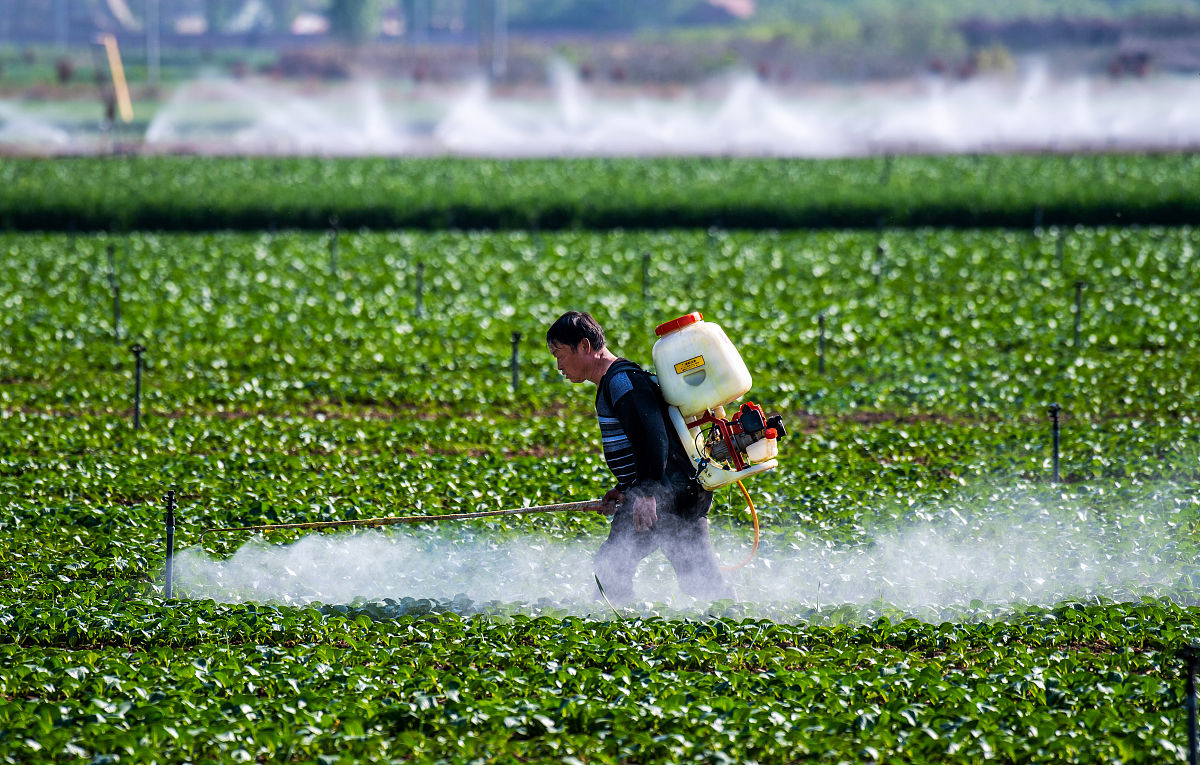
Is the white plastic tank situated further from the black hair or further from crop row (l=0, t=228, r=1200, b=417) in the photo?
crop row (l=0, t=228, r=1200, b=417)

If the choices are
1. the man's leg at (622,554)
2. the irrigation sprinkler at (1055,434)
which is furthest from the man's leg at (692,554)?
the irrigation sprinkler at (1055,434)

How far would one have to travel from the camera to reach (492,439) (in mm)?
13875

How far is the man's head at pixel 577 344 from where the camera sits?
7609 mm

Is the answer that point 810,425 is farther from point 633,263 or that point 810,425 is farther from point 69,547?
point 633,263

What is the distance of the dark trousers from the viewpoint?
7949 mm

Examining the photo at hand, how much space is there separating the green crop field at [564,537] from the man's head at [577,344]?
1649mm

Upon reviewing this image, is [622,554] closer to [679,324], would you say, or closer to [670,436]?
[670,436]

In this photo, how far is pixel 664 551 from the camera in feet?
26.4

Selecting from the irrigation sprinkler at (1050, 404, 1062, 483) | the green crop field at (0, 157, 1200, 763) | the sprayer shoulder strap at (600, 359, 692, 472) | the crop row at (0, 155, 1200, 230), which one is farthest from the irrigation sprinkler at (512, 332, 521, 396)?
the crop row at (0, 155, 1200, 230)

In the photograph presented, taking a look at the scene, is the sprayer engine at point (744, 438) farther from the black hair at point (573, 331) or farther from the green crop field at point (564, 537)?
the green crop field at point (564, 537)

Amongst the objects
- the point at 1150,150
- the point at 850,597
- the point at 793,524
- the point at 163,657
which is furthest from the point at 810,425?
the point at 1150,150

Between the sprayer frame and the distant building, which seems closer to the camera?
the sprayer frame

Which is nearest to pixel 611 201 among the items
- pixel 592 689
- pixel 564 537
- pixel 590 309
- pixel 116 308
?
pixel 590 309

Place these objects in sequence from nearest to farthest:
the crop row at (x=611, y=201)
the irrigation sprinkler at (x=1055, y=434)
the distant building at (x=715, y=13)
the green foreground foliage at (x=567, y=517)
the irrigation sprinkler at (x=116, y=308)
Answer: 1. the green foreground foliage at (x=567, y=517)
2. the irrigation sprinkler at (x=1055, y=434)
3. the irrigation sprinkler at (x=116, y=308)
4. the crop row at (x=611, y=201)
5. the distant building at (x=715, y=13)
